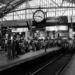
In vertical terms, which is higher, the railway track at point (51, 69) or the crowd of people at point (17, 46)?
the crowd of people at point (17, 46)

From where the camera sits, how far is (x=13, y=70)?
519 inches

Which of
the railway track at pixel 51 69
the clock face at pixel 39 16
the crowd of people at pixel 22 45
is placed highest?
the clock face at pixel 39 16

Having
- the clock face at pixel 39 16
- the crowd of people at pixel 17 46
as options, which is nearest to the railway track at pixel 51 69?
the crowd of people at pixel 17 46

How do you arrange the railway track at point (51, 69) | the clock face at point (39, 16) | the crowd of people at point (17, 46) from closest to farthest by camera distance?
1. the railway track at point (51, 69)
2. the crowd of people at point (17, 46)
3. the clock face at point (39, 16)

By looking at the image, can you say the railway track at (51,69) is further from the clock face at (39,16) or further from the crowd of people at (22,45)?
the clock face at (39,16)

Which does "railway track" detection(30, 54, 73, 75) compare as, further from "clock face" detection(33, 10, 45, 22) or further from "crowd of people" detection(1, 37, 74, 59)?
"clock face" detection(33, 10, 45, 22)

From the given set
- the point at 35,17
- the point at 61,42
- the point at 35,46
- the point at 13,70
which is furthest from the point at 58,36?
the point at 13,70

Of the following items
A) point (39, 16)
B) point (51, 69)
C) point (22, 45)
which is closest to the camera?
point (39, 16)

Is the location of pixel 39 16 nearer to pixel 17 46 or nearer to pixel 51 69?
pixel 17 46

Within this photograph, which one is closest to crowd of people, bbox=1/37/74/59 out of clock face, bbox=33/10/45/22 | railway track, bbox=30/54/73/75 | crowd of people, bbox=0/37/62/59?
crowd of people, bbox=0/37/62/59

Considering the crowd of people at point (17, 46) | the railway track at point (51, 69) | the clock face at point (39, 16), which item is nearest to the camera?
the railway track at point (51, 69)

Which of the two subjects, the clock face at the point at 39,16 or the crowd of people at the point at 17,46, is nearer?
the crowd of people at the point at 17,46

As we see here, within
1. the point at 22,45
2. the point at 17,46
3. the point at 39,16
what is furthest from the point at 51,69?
the point at 22,45

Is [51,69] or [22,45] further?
[22,45]
